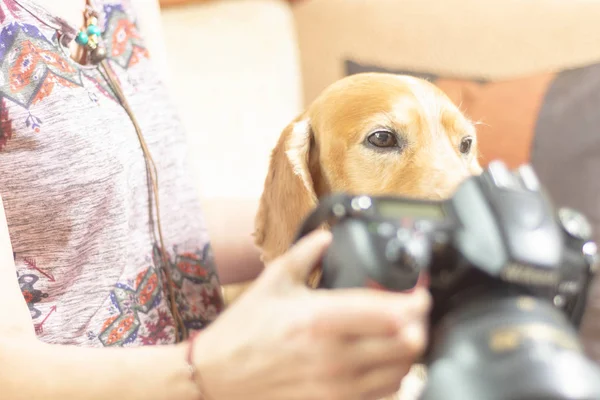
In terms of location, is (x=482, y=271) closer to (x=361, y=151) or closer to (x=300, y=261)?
(x=300, y=261)

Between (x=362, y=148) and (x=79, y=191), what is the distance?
0.45 meters

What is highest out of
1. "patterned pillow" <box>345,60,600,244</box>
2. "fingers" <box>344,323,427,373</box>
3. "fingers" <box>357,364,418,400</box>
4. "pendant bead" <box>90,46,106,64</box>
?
"pendant bead" <box>90,46,106,64</box>

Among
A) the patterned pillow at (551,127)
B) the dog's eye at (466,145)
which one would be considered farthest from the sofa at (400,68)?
the dog's eye at (466,145)

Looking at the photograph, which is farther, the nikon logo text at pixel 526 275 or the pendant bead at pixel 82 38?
the pendant bead at pixel 82 38

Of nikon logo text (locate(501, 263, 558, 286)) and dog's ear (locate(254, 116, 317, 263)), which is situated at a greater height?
nikon logo text (locate(501, 263, 558, 286))

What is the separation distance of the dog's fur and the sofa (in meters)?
0.37

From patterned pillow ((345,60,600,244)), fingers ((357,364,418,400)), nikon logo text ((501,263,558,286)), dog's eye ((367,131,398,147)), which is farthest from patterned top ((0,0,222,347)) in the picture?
patterned pillow ((345,60,600,244))

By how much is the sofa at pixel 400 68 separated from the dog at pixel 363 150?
37 cm

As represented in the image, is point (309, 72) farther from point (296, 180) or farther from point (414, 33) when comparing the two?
point (296, 180)

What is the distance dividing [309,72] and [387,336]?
4.64 ft

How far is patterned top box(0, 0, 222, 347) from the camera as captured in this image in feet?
2.53

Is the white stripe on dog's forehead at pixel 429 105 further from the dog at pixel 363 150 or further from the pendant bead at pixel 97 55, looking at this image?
the pendant bead at pixel 97 55

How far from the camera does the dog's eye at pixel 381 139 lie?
986 millimetres

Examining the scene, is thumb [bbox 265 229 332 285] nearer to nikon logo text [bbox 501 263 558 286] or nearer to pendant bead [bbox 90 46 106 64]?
nikon logo text [bbox 501 263 558 286]
